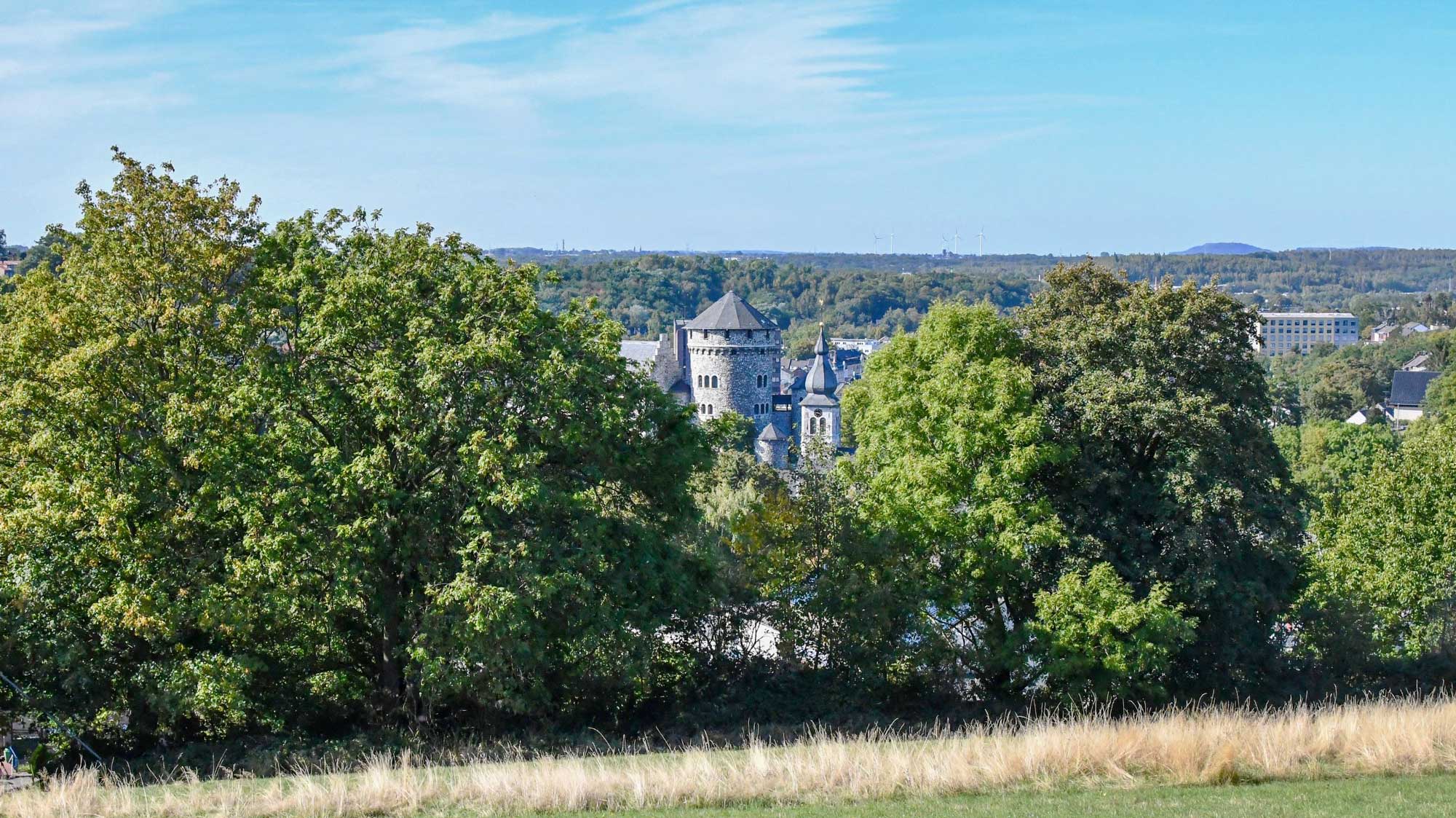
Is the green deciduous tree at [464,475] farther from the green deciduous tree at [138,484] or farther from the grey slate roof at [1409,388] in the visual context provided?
the grey slate roof at [1409,388]

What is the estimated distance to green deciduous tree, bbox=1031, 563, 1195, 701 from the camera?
72.2 feet

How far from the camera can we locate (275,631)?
19.5 m

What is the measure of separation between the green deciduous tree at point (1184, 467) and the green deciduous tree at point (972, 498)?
0.93m

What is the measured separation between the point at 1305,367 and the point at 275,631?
12579cm

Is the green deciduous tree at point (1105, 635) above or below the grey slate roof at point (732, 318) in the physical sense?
below

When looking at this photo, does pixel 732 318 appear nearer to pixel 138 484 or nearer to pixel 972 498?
pixel 972 498

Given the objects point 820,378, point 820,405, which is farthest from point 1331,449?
point 820,378

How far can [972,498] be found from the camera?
79.3ft

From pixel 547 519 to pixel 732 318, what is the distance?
67.7 metres

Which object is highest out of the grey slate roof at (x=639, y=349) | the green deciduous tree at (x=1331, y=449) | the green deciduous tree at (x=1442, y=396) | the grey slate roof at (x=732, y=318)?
the grey slate roof at (x=732, y=318)

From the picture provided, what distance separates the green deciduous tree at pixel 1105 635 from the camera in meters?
22.0

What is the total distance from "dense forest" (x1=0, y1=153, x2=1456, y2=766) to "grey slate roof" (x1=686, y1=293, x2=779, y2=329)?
59437 mm

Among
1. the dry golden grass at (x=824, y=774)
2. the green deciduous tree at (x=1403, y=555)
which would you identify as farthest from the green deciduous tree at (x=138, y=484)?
the green deciduous tree at (x=1403, y=555)

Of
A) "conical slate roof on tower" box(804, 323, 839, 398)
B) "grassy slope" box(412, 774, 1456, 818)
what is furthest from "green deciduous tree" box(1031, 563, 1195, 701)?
"conical slate roof on tower" box(804, 323, 839, 398)
